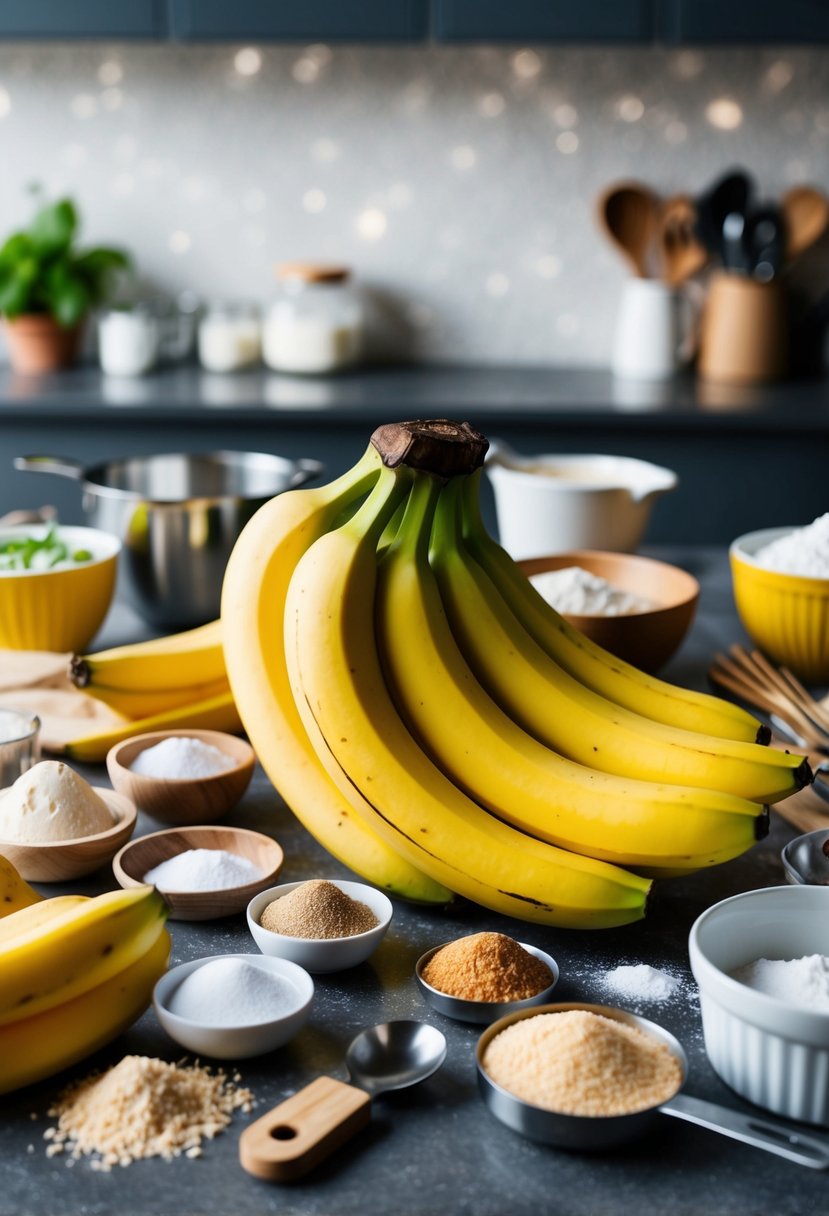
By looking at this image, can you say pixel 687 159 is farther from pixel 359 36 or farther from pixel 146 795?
pixel 146 795

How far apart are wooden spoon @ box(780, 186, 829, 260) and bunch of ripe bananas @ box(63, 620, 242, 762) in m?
2.36

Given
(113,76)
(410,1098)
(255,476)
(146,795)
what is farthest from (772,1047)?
(113,76)

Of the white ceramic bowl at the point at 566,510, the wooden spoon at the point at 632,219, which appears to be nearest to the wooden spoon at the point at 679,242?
the wooden spoon at the point at 632,219

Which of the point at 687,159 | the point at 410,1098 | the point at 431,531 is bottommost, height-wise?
the point at 410,1098

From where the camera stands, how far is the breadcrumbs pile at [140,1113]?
0.66 meters

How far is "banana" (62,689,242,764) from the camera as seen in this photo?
1.13 meters

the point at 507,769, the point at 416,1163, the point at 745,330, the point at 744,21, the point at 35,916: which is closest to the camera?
the point at 416,1163

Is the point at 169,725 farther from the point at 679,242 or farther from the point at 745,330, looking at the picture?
the point at 679,242

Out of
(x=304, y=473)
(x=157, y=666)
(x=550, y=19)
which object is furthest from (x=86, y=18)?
(x=157, y=666)

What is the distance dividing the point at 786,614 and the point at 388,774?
1.98ft

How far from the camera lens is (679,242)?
3160 millimetres

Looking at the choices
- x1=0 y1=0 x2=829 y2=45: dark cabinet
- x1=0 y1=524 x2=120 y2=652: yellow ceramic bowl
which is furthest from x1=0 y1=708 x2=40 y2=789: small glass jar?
x1=0 y1=0 x2=829 y2=45: dark cabinet

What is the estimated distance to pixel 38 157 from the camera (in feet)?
10.7

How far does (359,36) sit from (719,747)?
2.30m
